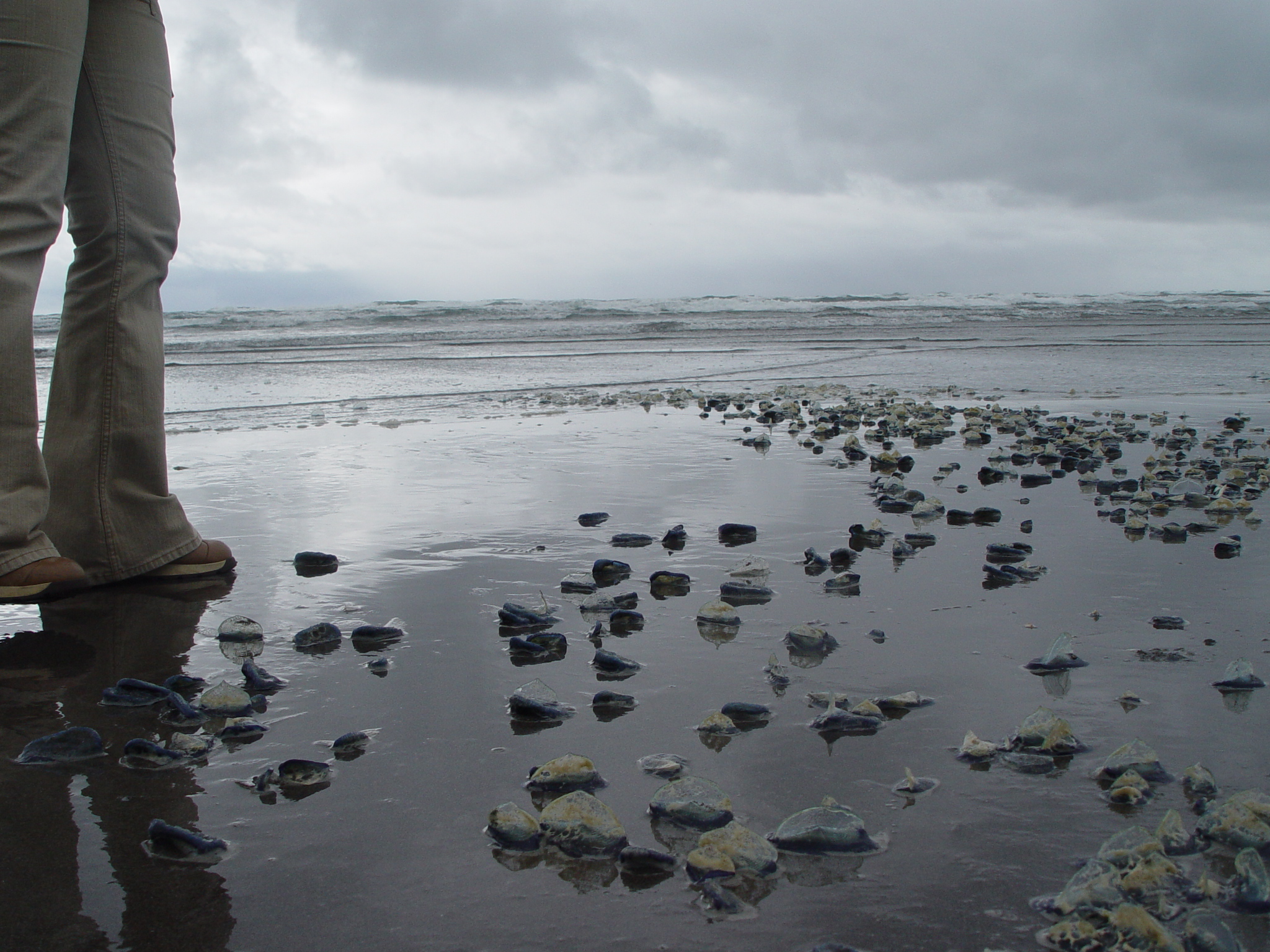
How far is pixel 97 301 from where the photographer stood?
2734 mm

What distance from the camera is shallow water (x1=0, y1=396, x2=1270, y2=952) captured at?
1.18 m

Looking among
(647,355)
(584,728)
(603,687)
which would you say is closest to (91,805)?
(584,728)

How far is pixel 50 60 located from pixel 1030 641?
108 inches

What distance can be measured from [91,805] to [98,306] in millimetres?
1775

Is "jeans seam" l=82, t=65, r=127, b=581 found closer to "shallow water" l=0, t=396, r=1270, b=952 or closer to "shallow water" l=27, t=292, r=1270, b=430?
"shallow water" l=0, t=396, r=1270, b=952

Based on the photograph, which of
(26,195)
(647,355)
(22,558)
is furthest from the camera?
(647,355)

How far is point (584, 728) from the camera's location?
1.74m

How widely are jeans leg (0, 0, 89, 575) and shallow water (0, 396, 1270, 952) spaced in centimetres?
33

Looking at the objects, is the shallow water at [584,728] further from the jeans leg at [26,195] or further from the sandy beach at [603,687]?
the jeans leg at [26,195]

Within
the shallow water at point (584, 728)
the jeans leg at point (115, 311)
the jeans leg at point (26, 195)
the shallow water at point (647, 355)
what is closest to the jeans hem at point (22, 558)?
the jeans leg at point (26, 195)

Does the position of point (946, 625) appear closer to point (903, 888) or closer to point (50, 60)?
point (903, 888)

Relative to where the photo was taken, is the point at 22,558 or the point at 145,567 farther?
the point at 145,567

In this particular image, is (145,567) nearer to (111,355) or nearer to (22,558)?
(22,558)

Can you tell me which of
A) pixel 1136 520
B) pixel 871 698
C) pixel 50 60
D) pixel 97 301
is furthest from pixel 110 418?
pixel 1136 520
